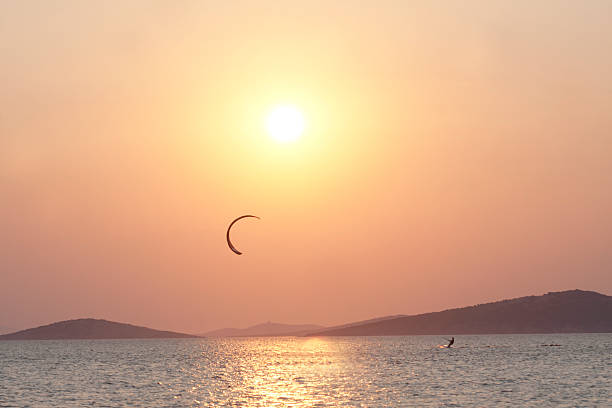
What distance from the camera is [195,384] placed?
111m

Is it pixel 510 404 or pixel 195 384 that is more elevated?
pixel 195 384

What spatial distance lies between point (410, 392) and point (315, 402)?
15.3m

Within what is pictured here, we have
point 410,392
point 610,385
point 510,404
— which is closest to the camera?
point 510,404

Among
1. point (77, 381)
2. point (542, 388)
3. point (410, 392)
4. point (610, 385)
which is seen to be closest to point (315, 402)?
point (410, 392)

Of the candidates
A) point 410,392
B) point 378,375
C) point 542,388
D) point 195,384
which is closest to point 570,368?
point 378,375

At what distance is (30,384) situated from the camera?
113 meters

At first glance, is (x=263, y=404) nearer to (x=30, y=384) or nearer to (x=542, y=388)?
(x=542, y=388)

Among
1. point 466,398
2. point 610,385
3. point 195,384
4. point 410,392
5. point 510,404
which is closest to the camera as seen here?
point 510,404

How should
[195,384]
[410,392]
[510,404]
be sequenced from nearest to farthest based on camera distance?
[510,404], [410,392], [195,384]

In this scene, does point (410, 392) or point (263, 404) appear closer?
point (263, 404)

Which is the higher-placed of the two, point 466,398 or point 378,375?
point 378,375

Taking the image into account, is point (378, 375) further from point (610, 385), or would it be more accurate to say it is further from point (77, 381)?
point (77, 381)

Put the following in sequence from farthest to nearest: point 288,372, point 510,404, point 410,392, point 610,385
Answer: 1. point 288,372
2. point 610,385
3. point 410,392
4. point 510,404

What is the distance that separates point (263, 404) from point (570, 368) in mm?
74737
